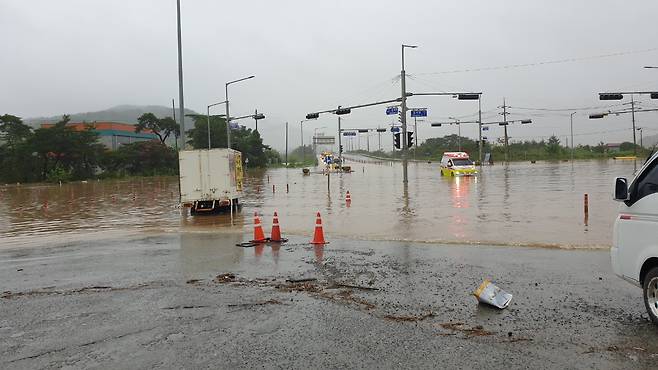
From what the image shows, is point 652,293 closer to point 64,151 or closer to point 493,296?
point 493,296

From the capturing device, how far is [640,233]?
18.3 feet

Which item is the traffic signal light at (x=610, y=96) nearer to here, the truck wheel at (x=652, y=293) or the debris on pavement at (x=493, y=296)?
the debris on pavement at (x=493, y=296)

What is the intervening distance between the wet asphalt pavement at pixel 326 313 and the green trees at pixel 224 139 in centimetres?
8170

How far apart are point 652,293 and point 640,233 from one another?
631 mm

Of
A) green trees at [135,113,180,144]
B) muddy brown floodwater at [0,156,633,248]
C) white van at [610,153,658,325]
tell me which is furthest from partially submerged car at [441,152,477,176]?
green trees at [135,113,180,144]

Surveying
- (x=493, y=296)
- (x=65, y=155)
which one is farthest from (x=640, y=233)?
(x=65, y=155)

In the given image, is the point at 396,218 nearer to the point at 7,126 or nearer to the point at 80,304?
the point at 80,304

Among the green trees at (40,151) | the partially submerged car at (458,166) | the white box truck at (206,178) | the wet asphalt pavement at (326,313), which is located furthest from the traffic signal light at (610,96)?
the green trees at (40,151)

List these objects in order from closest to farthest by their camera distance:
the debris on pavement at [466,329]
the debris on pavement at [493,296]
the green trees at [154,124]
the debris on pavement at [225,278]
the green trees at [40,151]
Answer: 1. the debris on pavement at [466,329]
2. the debris on pavement at [493,296]
3. the debris on pavement at [225,278]
4. the green trees at [40,151]
5. the green trees at [154,124]

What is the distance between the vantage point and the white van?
5410 millimetres

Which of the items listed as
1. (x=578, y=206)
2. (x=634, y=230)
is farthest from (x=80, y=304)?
(x=578, y=206)

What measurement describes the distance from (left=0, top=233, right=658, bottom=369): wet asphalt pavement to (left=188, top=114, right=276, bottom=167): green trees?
81698 millimetres

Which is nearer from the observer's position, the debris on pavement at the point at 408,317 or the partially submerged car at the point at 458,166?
the debris on pavement at the point at 408,317

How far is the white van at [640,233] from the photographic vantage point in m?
5.41
